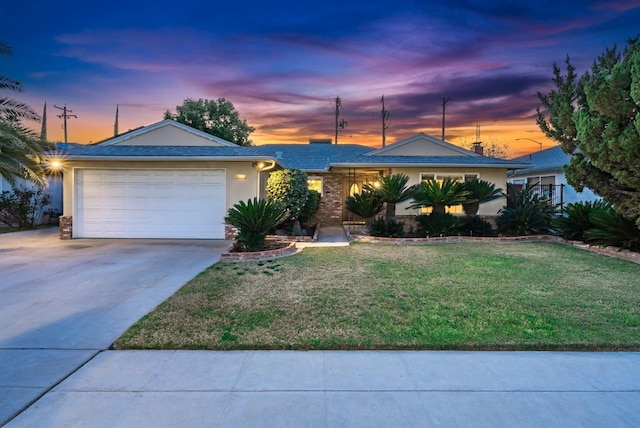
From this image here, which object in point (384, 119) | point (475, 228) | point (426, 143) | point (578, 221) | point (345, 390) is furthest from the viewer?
point (384, 119)

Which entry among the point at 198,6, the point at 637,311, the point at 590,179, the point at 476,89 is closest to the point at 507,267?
the point at 637,311

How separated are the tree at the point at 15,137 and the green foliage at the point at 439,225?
40.5 feet

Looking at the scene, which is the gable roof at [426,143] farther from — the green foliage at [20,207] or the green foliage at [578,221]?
the green foliage at [20,207]

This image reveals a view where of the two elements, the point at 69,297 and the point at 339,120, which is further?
the point at 339,120

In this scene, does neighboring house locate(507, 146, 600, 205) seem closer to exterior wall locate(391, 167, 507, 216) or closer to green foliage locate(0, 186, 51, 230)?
exterior wall locate(391, 167, 507, 216)

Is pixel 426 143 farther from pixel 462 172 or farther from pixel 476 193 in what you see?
pixel 476 193

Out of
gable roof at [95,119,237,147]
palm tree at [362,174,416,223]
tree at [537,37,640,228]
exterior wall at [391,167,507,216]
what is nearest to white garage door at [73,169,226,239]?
gable roof at [95,119,237,147]

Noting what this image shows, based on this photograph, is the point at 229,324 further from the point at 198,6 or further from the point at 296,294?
the point at 198,6

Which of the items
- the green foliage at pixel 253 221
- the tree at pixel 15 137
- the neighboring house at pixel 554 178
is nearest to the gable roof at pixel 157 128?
the tree at pixel 15 137

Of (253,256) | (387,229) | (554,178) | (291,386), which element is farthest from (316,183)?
(291,386)

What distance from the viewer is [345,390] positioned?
326cm

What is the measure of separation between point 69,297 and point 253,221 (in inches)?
173

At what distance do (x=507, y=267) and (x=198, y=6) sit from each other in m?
10.9

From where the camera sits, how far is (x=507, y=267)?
8.41 metres
